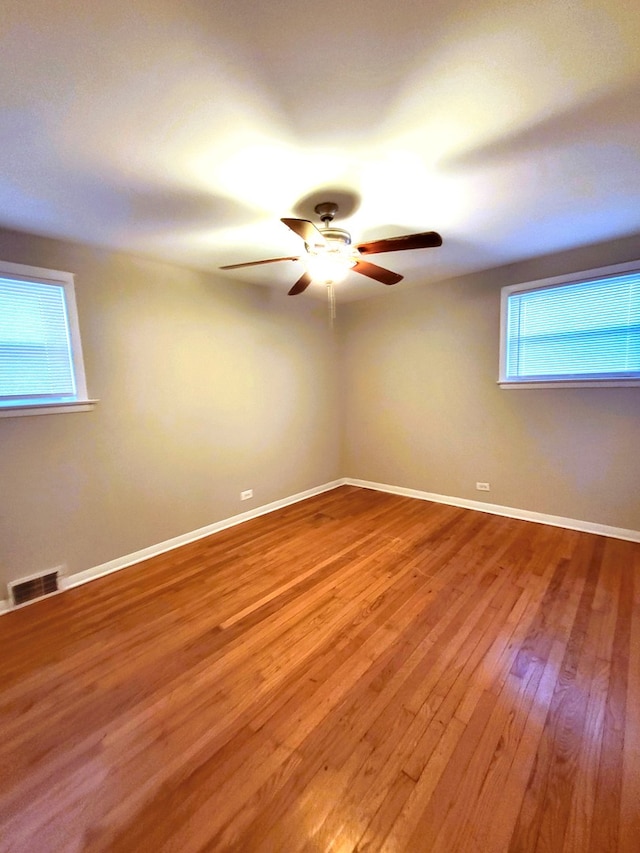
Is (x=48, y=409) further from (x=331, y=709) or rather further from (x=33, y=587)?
(x=331, y=709)

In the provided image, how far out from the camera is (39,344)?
247 cm

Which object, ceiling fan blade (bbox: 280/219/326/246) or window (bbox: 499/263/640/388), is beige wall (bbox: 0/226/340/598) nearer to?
ceiling fan blade (bbox: 280/219/326/246)

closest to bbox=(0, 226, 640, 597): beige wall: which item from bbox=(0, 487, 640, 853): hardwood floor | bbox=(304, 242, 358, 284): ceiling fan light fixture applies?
bbox=(0, 487, 640, 853): hardwood floor

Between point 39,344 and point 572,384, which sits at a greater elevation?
point 39,344

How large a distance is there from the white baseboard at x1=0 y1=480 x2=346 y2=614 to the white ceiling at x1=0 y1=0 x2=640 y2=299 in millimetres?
2435

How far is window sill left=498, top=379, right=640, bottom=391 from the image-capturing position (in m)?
2.96

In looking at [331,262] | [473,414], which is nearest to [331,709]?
[331,262]

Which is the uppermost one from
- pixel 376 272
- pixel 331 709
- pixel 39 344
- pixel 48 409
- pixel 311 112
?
pixel 311 112

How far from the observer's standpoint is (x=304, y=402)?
4.41 m

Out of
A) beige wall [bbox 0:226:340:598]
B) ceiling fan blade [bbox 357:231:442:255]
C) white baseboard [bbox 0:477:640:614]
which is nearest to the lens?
ceiling fan blade [bbox 357:231:442:255]

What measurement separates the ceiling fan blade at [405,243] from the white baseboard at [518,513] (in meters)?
2.85

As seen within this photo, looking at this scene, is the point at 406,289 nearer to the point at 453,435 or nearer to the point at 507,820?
the point at 453,435

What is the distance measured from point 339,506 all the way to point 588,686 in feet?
8.89

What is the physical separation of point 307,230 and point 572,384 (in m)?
2.75
